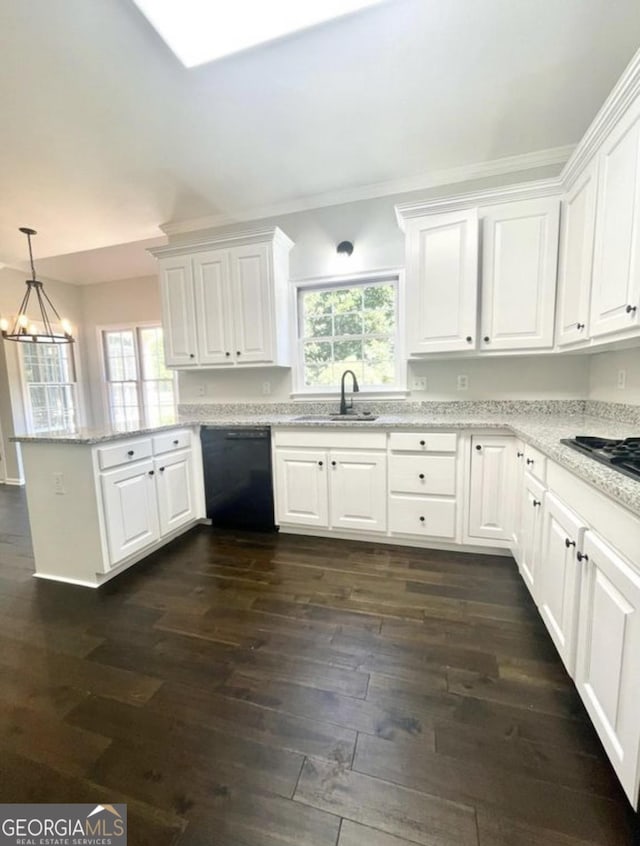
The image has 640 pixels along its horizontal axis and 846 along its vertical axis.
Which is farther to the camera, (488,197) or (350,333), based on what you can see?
(350,333)

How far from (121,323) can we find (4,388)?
1.79 metres

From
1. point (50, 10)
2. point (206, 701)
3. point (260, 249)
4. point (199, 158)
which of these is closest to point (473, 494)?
point (206, 701)

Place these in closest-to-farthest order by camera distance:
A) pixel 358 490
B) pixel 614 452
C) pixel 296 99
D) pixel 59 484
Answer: pixel 614 452
pixel 296 99
pixel 59 484
pixel 358 490

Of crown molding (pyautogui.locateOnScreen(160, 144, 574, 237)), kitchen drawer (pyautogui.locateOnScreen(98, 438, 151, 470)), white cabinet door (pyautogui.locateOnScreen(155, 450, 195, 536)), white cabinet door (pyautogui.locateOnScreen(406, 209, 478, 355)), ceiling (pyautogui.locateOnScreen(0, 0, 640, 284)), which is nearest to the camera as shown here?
ceiling (pyautogui.locateOnScreen(0, 0, 640, 284))

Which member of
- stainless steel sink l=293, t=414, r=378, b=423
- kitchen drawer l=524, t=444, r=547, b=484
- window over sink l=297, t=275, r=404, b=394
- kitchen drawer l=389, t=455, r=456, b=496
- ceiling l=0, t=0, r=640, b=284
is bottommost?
kitchen drawer l=389, t=455, r=456, b=496

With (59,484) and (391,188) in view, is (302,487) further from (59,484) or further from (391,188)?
(391,188)

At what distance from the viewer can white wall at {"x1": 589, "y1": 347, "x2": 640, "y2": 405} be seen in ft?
6.53

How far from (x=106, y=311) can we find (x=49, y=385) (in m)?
1.43

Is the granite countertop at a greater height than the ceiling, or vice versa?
the ceiling

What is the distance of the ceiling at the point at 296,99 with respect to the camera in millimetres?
1578

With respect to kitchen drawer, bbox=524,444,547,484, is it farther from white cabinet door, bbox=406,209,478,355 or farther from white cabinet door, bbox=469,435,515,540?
white cabinet door, bbox=406,209,478,355

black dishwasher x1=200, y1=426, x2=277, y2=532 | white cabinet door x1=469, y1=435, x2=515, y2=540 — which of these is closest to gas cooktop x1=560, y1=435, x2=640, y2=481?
white cabinet door x1=469, y1=435, x2=515, y2=540

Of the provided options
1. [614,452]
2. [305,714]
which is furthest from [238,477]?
[614,452]

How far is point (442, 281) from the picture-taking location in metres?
2.48
